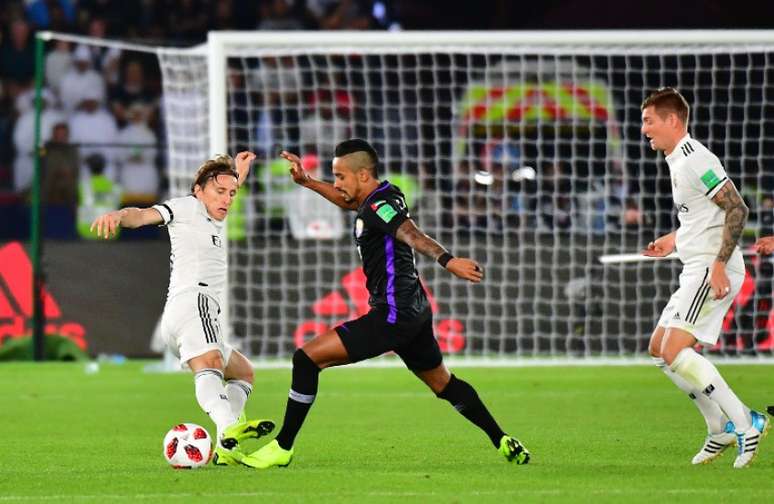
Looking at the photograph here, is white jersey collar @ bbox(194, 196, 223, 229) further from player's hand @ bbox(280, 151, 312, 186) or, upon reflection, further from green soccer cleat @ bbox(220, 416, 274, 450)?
green soccer cleat @ bbox(220, 416, 274, 450)

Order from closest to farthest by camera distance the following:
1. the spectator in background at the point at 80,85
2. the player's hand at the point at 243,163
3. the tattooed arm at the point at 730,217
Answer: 1. the tattooed arm at the point at 730,217
2. the player's hand at the point at 243,163
3. the spectator in background at the point at 80,85

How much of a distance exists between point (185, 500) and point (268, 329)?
8.97 metres

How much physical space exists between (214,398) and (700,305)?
8.03 ft

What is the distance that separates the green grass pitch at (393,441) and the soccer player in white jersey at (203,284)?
1.70ft

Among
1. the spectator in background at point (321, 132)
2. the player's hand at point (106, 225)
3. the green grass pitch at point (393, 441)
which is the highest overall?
the spectator in background at point (321, 132)

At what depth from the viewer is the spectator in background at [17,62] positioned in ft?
64.5

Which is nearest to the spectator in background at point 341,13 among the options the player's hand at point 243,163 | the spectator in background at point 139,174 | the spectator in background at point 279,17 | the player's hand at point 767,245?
the spectator in background at point 279,17

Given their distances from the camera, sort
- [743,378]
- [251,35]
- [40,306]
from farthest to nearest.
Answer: [40,306] < [251,35] < [743,378]

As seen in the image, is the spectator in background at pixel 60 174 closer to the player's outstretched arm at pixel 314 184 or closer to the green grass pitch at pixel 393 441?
the green grass pitch at pixel 393 441

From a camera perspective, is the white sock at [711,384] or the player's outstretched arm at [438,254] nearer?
the player's outstretched arm at [438,254]

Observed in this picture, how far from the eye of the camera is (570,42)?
14.5 m

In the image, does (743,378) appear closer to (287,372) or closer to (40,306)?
(287,372)

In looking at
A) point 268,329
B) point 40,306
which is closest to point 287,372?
point 268,329

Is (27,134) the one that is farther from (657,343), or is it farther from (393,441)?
(657,343)
